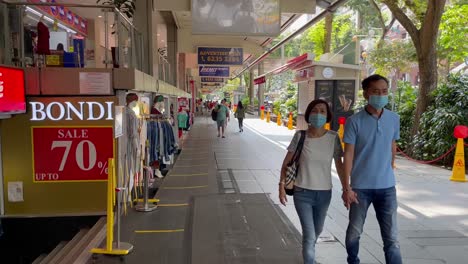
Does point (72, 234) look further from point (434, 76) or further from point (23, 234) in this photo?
point (434, 76)

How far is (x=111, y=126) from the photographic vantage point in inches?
231

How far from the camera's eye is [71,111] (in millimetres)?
5789

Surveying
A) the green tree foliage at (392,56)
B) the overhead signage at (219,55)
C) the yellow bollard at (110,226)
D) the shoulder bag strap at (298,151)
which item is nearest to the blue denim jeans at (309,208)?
the shoulder bag strap at (298,151)

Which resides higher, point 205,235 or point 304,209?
point 304,209

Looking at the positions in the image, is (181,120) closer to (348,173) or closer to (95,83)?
(95,83)

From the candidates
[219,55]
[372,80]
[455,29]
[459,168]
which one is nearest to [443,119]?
[459,168]

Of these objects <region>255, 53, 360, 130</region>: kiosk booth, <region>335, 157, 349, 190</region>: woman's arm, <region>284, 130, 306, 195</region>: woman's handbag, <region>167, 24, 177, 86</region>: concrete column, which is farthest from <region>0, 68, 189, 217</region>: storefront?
<region>255, 53, 360, 130</region>: kiosk booth

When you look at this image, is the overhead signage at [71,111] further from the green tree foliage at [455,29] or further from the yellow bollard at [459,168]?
the green tree foliage at [455,29]

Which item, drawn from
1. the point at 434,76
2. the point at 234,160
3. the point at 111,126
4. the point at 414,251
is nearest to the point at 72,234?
the point at 111,126

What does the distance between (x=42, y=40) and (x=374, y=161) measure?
184 inches

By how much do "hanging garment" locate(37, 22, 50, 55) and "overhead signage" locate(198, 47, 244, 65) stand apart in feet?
46.8

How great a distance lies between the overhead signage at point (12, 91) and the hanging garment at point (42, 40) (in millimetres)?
445

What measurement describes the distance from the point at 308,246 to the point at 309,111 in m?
1.15

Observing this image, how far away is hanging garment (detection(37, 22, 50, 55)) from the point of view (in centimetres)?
579
